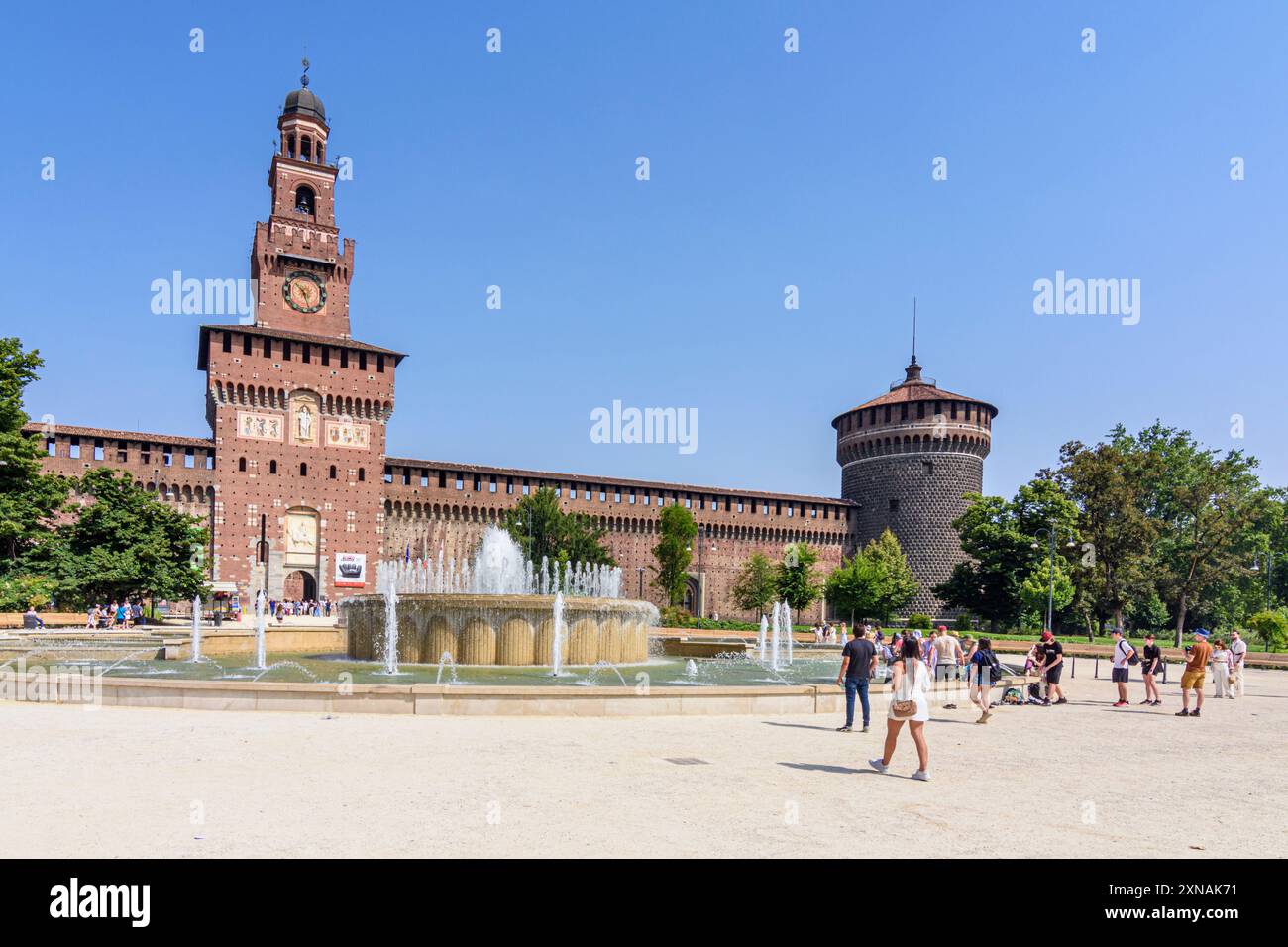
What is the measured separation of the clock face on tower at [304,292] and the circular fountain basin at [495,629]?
3823cm

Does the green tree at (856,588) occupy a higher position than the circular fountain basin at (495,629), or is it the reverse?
the circular fountain basin at (495,629)

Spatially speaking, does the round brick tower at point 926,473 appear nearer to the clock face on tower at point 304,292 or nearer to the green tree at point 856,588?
the green tree at point 856,588

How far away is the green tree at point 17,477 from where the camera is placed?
94.0ft

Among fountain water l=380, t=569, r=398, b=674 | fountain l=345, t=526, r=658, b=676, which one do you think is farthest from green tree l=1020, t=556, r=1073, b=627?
fountain water l=380, t=569, r=398, b=674

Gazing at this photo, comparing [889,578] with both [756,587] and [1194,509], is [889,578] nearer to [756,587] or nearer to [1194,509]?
[756,587]

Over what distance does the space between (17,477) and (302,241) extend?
2645 cm

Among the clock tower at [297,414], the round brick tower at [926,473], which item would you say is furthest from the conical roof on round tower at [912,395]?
the clock tower at [297,414]

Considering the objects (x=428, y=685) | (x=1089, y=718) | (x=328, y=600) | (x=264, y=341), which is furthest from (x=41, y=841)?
(x=264, y=341)

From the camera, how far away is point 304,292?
5191 cm

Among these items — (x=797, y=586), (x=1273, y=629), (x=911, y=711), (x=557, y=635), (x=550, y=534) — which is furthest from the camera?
(x=797, y=586)

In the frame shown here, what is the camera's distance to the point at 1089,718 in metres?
13.3

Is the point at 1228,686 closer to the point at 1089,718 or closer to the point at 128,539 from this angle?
the point at 1089,718

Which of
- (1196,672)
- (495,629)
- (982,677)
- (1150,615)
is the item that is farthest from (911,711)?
(1150,615)
